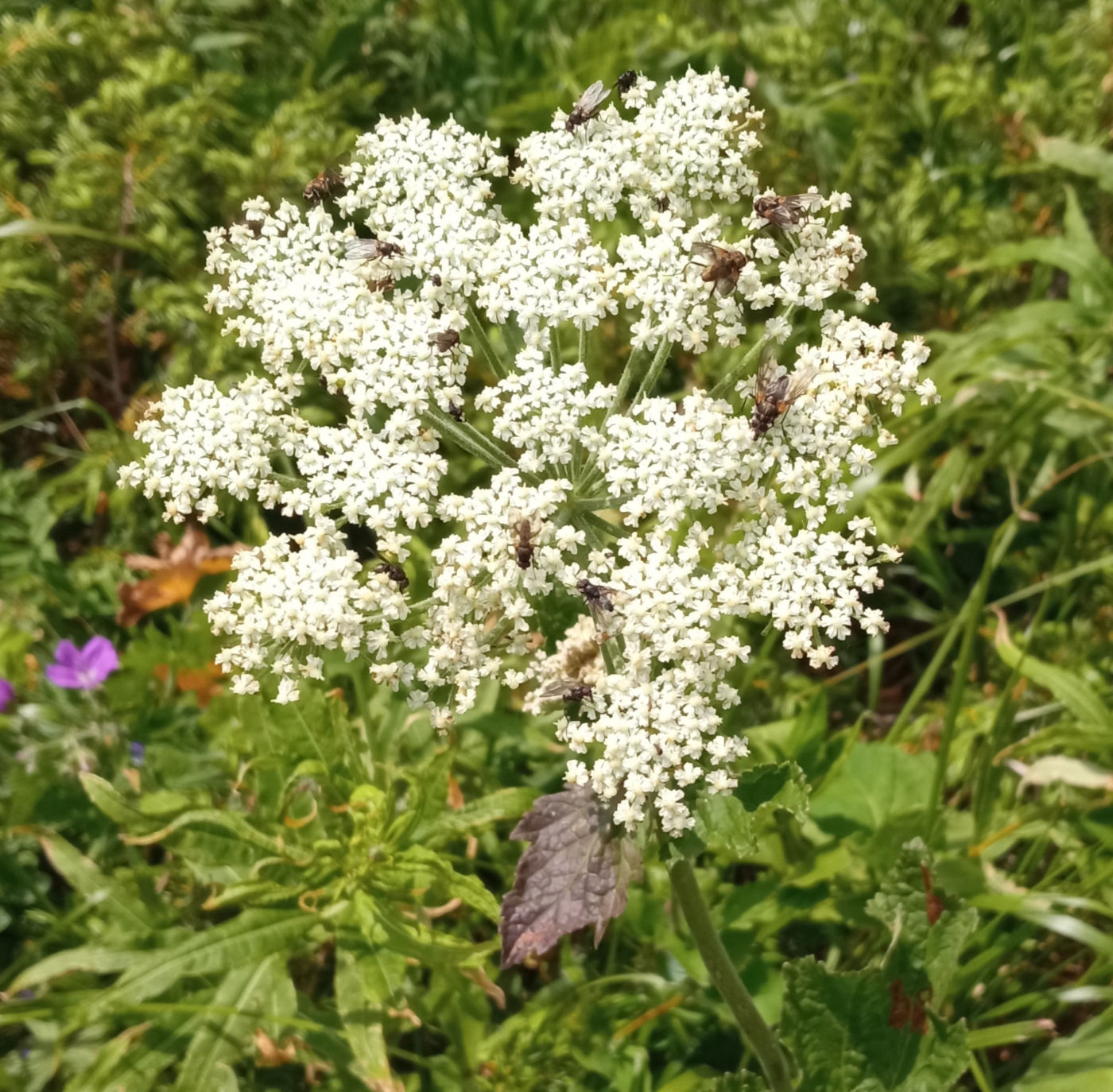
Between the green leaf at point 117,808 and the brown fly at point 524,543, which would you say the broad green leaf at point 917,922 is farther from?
the green leaf at point 117,808

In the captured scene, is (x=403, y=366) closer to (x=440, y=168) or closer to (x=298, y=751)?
(x=440, y=168)

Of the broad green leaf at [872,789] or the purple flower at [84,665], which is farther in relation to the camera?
the purple flower at [84,665]

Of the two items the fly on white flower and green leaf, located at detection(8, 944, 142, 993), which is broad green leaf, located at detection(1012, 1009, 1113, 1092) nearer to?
green leaf, located at detection(8, 944, 142, 993)

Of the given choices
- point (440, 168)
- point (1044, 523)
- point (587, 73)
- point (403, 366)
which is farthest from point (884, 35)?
point (403, 366)

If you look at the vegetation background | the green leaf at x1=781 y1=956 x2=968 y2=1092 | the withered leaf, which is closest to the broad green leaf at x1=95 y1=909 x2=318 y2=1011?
the vegetation background

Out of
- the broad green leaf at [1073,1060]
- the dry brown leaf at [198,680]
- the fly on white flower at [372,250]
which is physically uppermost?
the fly on white flower at [372,250]

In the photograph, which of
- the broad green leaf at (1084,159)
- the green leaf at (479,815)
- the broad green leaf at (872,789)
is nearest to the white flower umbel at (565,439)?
the green leaf at (479,815)

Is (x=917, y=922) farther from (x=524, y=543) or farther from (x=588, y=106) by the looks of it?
(x=588, y=106)

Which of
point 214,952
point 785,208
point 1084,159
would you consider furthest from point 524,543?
point 1084,159
